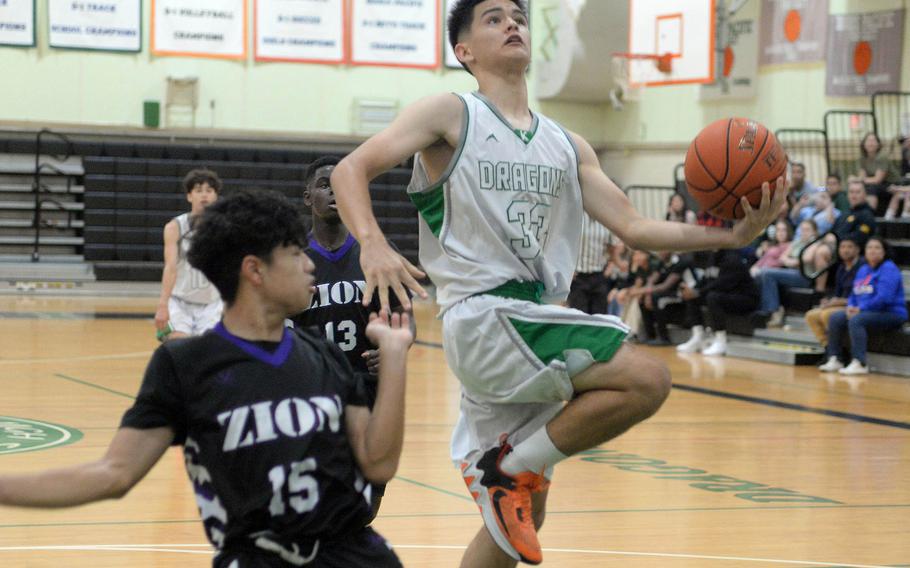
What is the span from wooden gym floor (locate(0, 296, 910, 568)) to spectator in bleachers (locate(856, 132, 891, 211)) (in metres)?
3.26

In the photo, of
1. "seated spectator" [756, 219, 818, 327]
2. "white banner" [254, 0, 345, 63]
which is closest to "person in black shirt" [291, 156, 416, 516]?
"seated spectator" [756, 219, 818, 327]

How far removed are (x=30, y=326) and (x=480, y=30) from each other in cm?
1192

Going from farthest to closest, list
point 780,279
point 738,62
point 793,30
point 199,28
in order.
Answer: point 199,28
point 738,62
point 793,30
point 780,279

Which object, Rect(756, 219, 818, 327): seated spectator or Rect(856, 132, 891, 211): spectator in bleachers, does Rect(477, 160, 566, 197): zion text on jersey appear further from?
Rect(856, 132, 891, 211): spectator in bleachers

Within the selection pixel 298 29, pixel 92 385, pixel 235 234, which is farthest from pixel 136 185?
pixel 235 234

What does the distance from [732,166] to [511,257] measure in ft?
2.09

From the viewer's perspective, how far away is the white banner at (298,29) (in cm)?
2002

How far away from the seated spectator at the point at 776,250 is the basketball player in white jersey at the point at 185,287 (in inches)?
308

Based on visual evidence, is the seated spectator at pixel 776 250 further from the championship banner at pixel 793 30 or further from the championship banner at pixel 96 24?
the championship banner at pixel 96 24

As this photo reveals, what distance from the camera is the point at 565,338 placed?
11.6ft

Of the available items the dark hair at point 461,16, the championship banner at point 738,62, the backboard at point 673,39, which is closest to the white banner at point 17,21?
the backboard at point 673,39

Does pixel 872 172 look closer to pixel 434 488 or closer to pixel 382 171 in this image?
pixel 434 488

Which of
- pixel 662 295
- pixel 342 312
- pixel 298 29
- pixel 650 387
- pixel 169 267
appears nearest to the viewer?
pixel 650 387

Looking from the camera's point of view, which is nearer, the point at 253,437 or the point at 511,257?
the point at 253,437
